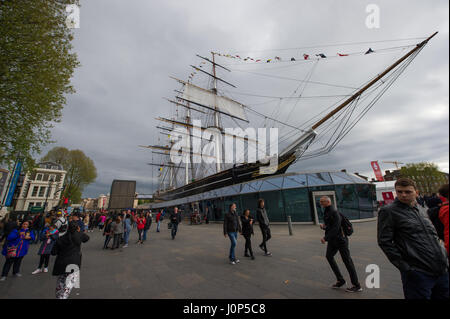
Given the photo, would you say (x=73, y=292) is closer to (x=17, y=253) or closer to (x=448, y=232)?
(x=17, y=253)

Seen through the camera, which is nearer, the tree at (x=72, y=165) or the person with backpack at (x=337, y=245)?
the person with backpack at (x=337, y=245)

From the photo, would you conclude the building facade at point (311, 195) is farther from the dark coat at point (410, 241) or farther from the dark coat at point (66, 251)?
the dark coat at point (66, 251)

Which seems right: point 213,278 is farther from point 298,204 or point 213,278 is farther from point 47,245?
point 298,204

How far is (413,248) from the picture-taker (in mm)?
1948

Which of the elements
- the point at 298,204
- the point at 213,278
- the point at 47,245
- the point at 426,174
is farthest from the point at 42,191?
the point at 426,174

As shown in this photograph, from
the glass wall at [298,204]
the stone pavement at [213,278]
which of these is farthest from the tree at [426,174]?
the stone pavement at [213,278]

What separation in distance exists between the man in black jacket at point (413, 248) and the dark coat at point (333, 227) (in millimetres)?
1319

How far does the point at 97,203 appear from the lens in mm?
133250

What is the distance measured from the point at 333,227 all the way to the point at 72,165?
46.2m

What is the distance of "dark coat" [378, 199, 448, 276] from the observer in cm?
185

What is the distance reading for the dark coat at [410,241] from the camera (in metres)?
1.85

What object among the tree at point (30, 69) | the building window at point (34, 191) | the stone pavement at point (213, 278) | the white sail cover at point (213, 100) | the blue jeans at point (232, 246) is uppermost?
the white sail cover at point (213, 100)
